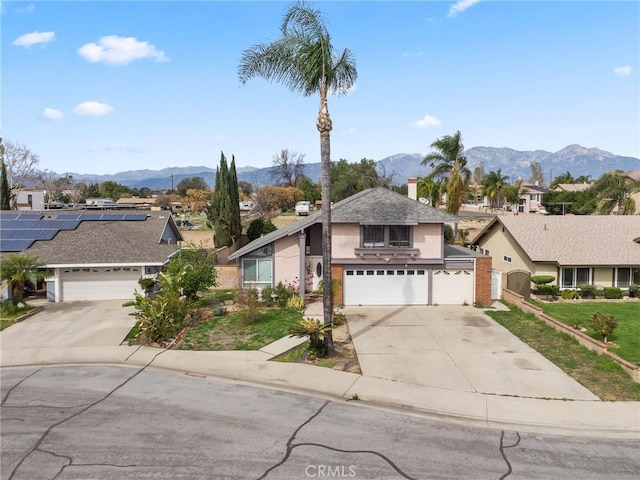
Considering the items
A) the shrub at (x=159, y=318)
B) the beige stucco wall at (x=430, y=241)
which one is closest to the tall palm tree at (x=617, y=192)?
the beige stucco wall at (x=430, y=241)

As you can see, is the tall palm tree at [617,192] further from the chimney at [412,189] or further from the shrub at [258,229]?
the shrub at [258,229]

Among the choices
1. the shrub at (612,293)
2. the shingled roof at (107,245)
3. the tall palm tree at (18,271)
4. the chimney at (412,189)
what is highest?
the chimney at (412,189)

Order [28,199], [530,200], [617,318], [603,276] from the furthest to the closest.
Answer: [530,200] → [28,199] → [603,276] → [617,318]

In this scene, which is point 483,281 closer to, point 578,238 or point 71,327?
point 578,238

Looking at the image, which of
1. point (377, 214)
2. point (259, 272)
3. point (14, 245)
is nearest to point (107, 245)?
point (14, 245)

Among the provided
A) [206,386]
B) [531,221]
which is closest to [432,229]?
[531,221]

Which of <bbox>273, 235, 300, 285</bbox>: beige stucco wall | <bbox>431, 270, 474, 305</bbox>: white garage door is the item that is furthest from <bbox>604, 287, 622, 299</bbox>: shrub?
<bbox>273, 235, 300, 285</bbox>: beige stucco wall
